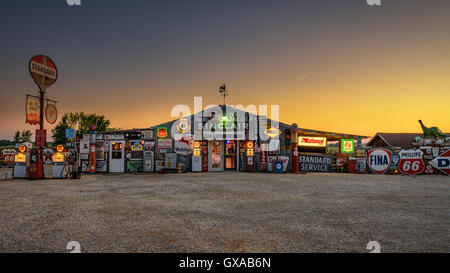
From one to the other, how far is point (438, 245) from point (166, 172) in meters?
16.6

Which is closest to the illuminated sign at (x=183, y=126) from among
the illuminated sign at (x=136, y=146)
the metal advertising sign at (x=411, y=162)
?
the illuminated sign at (x=136, y=146)

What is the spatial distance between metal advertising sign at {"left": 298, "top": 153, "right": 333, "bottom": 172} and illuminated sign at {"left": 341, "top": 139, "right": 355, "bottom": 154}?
1.47m

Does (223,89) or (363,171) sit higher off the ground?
(223,89)

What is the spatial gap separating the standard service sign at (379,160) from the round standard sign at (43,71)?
69.7 ft

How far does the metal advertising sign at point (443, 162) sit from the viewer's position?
621 inches

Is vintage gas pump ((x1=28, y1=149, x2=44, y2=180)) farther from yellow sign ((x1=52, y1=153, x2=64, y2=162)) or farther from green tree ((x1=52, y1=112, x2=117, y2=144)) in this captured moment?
green tree ((x1=52, y1=112, x2=117, y2=144))

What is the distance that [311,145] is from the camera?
1998cm

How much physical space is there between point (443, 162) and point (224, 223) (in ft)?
58.9

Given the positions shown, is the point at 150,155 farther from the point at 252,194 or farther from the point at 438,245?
the point at 438,245

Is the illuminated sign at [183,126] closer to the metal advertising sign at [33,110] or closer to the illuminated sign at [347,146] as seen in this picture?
the metal advertising sign at [33,110]

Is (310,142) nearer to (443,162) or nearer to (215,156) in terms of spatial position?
(215,156)

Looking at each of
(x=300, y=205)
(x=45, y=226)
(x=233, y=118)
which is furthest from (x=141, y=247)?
(x=233, y=118)

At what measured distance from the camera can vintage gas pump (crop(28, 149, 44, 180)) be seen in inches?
530

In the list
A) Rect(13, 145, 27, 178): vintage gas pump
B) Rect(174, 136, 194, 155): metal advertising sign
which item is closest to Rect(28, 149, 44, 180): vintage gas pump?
Rect(13, 145, 27, 178): vintage gas pump
